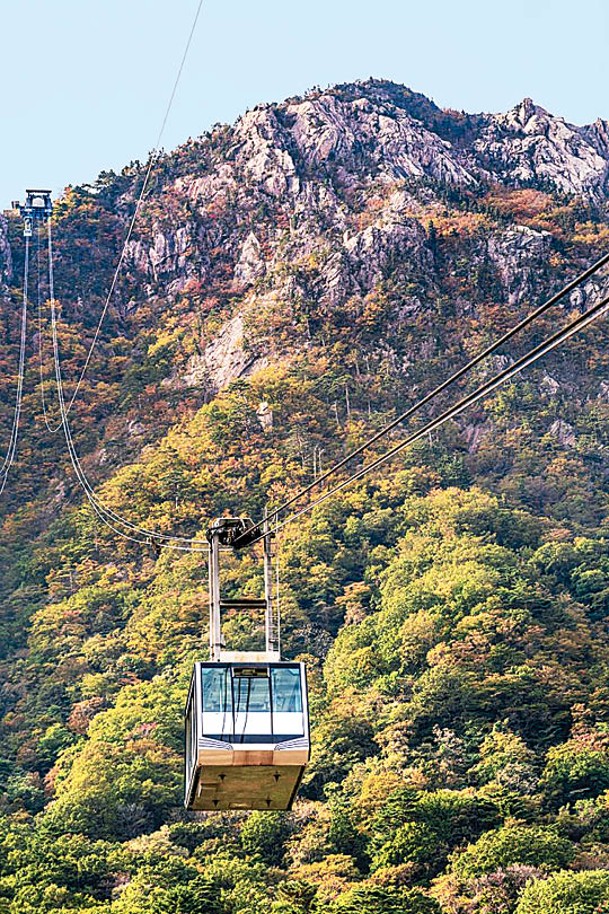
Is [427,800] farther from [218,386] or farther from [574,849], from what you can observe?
[218,386]

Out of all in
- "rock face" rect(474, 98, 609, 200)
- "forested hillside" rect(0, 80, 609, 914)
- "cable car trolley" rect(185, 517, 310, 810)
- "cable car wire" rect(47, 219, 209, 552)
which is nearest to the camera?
"cable car trolley" rect(185, 517, 310, 810)

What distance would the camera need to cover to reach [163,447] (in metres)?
69.0

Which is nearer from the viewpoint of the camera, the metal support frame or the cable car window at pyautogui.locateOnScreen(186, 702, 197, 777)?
the metal support frame

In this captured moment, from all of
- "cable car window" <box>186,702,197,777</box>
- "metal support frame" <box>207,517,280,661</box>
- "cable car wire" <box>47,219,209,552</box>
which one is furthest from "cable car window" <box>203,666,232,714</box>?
"cable car wire" <box>47,219,209,552</box>

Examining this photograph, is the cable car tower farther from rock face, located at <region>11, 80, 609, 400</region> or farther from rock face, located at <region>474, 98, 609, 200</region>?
rock face, located at <region>474, 98, 609, 200</region>

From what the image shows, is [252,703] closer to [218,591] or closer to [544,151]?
[218,591]

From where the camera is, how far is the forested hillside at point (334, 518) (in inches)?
1914

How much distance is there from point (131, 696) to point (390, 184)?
111 feet

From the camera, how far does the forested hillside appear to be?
48625mm

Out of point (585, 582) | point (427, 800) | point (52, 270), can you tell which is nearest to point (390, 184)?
point (52, 270)

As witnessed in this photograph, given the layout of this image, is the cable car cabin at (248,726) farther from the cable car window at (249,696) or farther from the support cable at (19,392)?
the support cable at (19,392)

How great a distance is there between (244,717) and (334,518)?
146 ft

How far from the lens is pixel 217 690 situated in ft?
63.9

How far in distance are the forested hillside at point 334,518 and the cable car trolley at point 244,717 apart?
27093 mm
